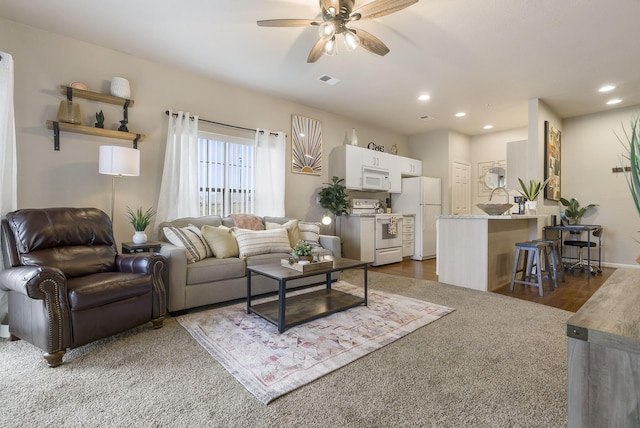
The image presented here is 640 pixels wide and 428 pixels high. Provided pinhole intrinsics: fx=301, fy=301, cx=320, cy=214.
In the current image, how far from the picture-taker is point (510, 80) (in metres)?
3.93

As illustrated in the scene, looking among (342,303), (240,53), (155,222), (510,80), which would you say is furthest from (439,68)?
(155,222)

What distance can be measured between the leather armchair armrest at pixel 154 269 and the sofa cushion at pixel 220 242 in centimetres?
65

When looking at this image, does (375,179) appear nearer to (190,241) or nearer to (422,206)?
(422,206)

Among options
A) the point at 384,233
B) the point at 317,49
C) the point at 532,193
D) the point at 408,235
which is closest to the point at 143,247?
the point at 317,49

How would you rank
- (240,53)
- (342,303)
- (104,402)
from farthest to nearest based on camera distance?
(240,53), (342,303), (104,402)

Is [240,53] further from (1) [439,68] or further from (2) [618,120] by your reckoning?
(2) [618,120]

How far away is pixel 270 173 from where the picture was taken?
439 cm

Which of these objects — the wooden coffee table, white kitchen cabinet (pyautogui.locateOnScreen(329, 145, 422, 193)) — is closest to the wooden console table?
the wooden coffee table

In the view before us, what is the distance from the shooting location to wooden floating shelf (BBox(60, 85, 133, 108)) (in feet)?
9.60

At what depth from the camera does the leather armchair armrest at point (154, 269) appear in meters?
2.39

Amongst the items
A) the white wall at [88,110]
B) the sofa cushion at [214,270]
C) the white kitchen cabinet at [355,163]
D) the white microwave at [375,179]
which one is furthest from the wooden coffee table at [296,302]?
the white microwave at [375,179]

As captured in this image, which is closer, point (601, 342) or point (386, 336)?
point (601, 342)

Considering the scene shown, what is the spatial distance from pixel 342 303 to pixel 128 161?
2.41 metres

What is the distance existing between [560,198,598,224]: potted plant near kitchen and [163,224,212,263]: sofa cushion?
19.5 ft
